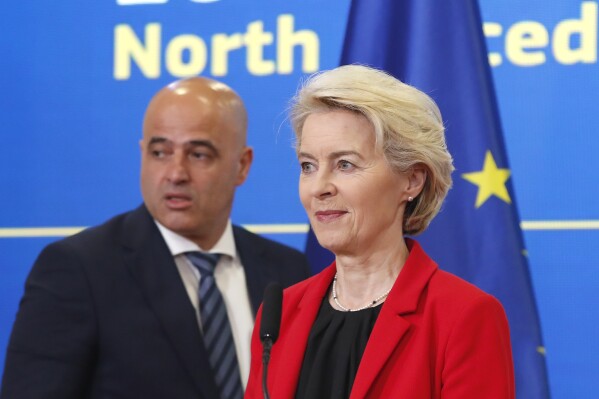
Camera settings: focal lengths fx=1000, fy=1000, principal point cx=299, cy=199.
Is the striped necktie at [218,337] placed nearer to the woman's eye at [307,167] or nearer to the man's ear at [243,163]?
the man's ear at [243,163]

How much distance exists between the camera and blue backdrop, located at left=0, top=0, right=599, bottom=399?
344 centimetres

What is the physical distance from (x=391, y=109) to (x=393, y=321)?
0.38 metres

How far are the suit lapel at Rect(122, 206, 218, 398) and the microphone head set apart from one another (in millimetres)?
830

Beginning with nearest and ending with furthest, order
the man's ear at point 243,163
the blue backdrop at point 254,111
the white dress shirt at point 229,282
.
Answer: the white dress shirt at point 229,282, the man's ear at point 243,163, the blue backdrop at point 254,111

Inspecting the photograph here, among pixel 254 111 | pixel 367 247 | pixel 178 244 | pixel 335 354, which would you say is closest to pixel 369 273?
pixel 367 247

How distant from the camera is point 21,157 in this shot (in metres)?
3.98

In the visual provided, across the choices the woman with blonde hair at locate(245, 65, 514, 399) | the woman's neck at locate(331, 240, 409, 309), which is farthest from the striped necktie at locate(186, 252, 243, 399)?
the woman's neck at locate(331, 240, 409, 309)

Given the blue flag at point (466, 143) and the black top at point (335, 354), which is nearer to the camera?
the black top at point (335, 354)

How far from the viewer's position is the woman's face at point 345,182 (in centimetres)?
179

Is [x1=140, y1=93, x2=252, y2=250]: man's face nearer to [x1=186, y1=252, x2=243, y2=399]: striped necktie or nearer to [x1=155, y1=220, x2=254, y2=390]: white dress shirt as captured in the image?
[x1=155, y1=220, x2=254, y2=390]: white dress shirt

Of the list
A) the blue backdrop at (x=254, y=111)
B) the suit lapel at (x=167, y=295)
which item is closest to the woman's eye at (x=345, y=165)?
the suit lapel at (x=167, y=295)

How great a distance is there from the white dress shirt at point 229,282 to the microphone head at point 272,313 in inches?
36.4

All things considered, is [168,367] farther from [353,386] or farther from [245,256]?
[353,386]

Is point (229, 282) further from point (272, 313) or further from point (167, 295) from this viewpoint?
point (272, 313)
